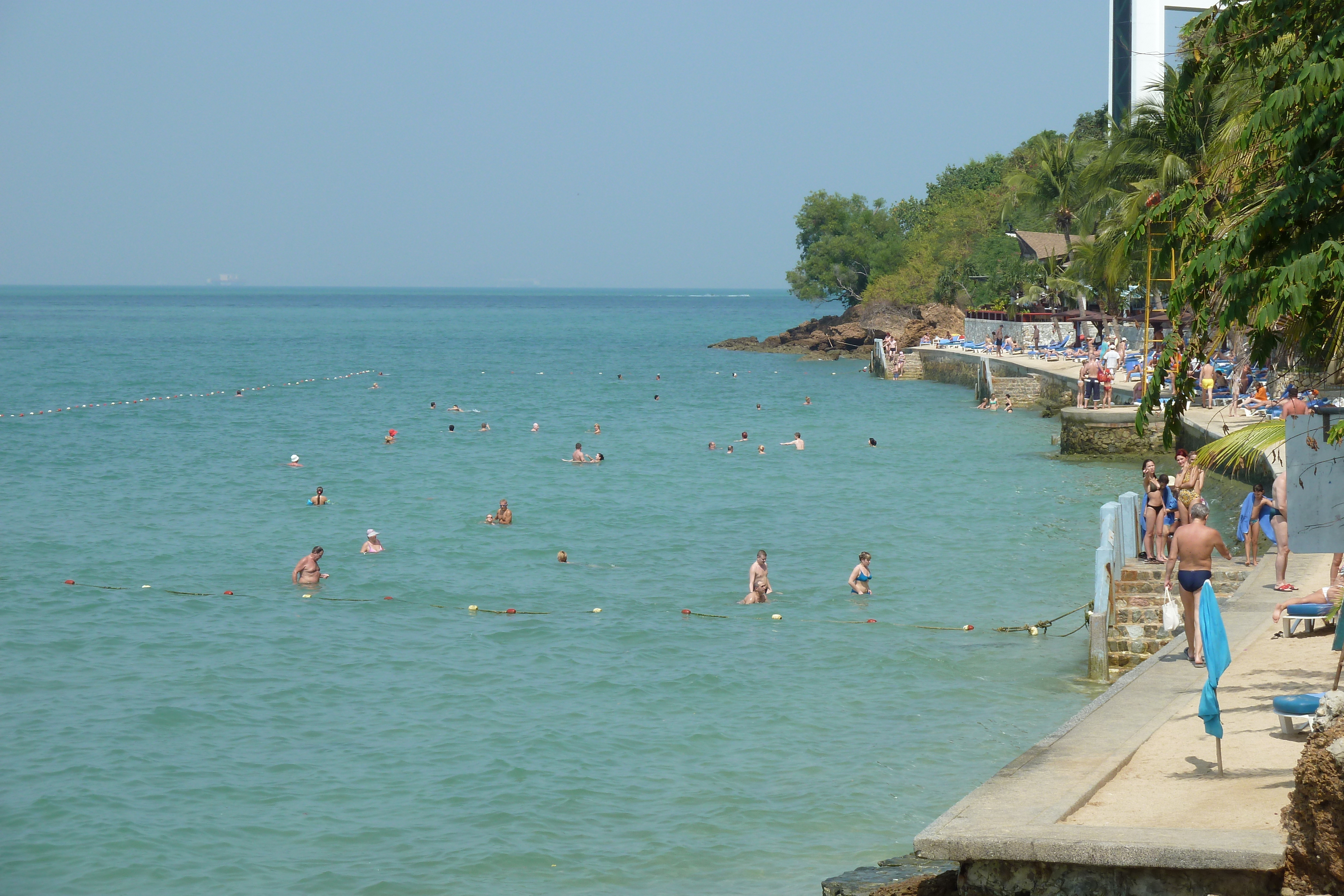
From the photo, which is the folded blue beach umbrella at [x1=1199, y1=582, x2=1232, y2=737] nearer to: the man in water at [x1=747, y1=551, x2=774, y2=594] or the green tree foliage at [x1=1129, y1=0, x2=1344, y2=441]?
the green tree foliage at [x1=1129, y1=0, x2=1344, y2=441]

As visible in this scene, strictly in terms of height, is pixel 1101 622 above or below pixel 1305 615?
below

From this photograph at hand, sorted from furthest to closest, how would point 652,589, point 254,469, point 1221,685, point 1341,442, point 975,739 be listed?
point 254,469 → point 652,589 → point 975,739 → point 1221,685 → point 1341,442

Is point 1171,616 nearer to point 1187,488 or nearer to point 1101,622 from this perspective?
point 1101,622

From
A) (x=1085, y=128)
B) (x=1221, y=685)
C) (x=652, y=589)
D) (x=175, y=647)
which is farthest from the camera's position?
(x=1085, y=128)

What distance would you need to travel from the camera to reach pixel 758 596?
60.0 ft

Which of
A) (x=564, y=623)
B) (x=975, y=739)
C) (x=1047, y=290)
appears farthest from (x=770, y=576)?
(x=1047, y=290)

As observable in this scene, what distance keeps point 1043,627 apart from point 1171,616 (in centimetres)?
311

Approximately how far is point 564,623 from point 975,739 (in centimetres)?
689

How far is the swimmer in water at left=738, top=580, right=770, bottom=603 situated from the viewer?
18.2 m

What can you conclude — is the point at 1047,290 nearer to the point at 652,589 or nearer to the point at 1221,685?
the point at 652,589

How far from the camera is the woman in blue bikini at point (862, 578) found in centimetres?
1852

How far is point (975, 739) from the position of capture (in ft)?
40.0

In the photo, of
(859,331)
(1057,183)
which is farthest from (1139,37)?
(859,331)

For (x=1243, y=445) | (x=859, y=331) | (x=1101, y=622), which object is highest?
(x=859, y=331)
